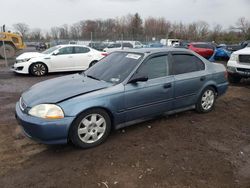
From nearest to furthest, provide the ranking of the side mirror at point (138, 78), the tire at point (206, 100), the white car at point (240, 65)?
the side mirror at point (138, 78) → the tire at point (206, 100) → the white car at point (240, 65)

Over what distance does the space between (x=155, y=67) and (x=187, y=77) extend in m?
0.81

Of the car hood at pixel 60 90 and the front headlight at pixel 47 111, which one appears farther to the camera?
the car hood at pixel 60 90

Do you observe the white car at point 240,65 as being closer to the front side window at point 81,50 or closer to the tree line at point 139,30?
the front side window at point 81,50

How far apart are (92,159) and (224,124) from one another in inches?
113

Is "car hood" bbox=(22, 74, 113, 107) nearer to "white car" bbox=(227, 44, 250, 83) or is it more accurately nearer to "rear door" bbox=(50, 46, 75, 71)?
"white car" bbox=(227, 44, 250, 83)

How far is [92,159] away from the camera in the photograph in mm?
3336

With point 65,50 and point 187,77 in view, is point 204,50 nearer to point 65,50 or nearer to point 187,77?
point 65,50

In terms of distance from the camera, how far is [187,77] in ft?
15.5

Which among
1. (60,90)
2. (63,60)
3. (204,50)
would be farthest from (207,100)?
(204,50)

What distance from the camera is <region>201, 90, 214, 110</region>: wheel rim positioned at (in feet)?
16.9

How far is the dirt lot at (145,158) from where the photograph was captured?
288 centimetres

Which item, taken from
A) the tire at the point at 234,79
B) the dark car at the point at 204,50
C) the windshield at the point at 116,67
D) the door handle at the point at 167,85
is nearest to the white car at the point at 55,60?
the tire at the point at 234,79

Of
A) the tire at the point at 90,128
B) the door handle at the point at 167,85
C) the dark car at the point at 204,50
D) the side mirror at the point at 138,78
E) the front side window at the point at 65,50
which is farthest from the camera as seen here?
the dark car at the point at 204,50

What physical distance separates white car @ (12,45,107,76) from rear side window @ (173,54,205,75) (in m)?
7.41
